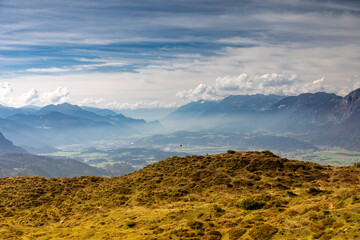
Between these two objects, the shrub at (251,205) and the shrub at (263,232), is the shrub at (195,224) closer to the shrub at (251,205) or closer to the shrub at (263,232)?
the shrub at (263,232)

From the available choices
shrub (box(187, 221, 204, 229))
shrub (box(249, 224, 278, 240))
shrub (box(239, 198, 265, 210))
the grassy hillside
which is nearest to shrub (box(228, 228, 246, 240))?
the grassy hillside

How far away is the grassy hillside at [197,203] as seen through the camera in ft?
88.8

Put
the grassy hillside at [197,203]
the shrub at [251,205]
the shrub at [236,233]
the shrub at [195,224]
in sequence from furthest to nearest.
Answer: the shrub at [251,205] < the shrub at [195,224] < the grassy hillside at [197,203] < the shrub at [236,233]

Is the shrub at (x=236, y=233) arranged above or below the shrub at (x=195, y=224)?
above

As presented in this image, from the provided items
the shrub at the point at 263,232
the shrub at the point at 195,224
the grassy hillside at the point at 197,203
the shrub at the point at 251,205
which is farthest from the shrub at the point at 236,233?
the shrub at the point at 251,205

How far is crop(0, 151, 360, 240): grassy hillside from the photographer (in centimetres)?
2707

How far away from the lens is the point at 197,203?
140 feet

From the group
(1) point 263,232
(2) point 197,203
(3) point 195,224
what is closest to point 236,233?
(1) point 263,232

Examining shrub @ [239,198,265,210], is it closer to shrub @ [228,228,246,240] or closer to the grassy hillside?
the grassy hillside

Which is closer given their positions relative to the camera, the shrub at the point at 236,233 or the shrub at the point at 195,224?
the shrub at the point at 236,233

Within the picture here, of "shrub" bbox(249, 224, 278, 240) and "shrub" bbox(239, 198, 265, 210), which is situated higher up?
"shrub" bbox(249, 224, 278, 240)

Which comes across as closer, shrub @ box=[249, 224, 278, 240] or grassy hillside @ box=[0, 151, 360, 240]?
shrub @ box=[249, 224, 278, 240]

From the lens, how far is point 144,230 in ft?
107

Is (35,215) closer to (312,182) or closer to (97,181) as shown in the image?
(97,181)
